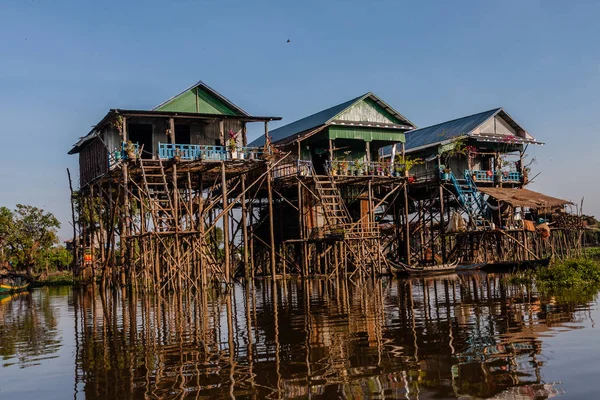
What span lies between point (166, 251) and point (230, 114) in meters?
7.92

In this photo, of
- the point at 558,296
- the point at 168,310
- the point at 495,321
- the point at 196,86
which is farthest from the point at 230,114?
the point at 495,321

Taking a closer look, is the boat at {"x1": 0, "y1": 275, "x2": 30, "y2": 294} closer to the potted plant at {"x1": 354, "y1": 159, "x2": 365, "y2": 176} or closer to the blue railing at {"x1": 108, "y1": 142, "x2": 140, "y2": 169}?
the blue railing at {"x1": 108, "y1": 142, "x2": 140, "y2": 169}

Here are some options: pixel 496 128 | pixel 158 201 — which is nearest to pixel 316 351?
pixel 158 201

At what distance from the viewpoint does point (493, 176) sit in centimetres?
3484

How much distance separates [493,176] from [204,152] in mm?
16876

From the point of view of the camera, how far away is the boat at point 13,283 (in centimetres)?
3069

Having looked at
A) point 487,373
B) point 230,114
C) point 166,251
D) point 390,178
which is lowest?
point 487,373

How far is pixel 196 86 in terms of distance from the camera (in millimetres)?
25938

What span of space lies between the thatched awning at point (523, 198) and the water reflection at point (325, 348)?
1410 cm

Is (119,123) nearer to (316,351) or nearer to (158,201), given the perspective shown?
(158,201)

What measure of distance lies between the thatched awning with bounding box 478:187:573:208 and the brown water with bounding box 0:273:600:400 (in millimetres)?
14684

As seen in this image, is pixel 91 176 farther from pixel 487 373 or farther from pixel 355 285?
A: pixel 487 373

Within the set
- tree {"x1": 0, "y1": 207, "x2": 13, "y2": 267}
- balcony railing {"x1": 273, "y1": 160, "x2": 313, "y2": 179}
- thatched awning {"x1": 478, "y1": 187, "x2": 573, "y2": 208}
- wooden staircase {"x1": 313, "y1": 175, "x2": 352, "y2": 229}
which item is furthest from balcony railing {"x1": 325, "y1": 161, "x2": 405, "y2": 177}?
tree {"x1": 0, "y1": 207, "x2": 13, "y2": 267}

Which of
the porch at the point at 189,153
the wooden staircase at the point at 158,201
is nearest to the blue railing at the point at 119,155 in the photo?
the porch at the point at 189,153
